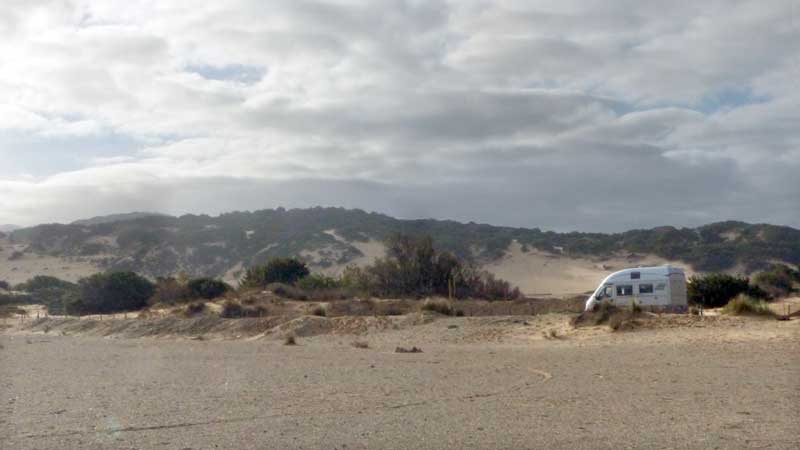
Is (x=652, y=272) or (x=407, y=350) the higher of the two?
(x=652, y=272)

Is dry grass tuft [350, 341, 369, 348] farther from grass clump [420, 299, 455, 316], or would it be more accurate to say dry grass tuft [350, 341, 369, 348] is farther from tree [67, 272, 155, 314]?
tree [67, 272, 155, 314]

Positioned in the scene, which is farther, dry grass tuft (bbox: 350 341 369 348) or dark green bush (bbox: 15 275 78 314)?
dark green bush (bbox: 15 275 78 314)

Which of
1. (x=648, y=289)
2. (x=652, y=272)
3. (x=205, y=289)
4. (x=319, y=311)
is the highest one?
(x=652, y=272)

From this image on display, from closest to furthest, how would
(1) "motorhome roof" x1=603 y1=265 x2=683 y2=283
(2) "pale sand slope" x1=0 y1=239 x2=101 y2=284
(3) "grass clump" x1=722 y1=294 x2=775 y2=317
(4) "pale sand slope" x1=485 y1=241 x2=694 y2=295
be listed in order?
1. (3) "grass clump" x1=722 y1=294 x2=775 y2=317
2. (1) "motorhome roof" x1=603 y1=265 x2=683 y2=283
3. (4) "pale sand slope" x1=485 y1=241 x2=694 y2=295
4. (2) "pale sand slope" x1=0 y1=239 x2=101 y2=284

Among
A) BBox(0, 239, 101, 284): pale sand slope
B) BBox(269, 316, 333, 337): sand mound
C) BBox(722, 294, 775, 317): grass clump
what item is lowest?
BBox(269, 316, 333, 337): sand mound

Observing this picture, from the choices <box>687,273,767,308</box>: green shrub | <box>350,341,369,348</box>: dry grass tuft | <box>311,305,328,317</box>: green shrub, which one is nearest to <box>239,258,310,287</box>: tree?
<box>311,305,328,317</box>: green shrub

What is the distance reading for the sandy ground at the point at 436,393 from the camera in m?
11.7

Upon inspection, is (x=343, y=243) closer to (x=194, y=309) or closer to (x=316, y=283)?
(x=316, y=283)

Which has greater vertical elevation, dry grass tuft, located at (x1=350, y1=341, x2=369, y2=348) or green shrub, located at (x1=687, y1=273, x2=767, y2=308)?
green shrub, located at (x1=687, y1=273, x2=767, y2=308)

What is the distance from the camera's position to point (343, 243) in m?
89.7

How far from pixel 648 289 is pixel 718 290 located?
2857mm

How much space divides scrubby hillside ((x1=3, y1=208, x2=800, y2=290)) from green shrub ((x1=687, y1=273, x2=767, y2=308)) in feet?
101

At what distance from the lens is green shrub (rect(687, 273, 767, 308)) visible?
35.4 metres

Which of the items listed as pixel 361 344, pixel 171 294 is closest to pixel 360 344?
pixel 361 344
